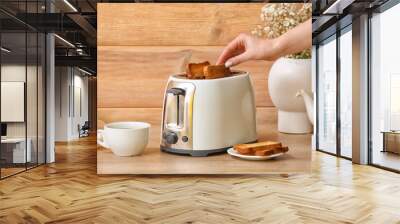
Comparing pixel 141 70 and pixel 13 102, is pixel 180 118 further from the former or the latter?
pixel 13 102

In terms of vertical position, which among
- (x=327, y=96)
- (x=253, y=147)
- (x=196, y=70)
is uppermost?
(x=196, y=70)

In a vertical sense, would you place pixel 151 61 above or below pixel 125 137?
above

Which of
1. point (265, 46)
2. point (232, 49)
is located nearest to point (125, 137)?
point (232, 49)

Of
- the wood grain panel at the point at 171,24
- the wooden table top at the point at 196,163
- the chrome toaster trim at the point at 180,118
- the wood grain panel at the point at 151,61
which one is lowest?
the wooden table top at the point at 196,163

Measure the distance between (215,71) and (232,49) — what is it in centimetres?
28

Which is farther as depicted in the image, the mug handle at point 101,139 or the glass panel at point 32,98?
the glass panel at point 32,98

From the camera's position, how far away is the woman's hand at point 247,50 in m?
3.23

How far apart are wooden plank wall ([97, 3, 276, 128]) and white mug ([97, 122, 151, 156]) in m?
0.06

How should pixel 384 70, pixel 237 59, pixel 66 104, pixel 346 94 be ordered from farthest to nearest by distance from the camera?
pixel 66 104 → pixel 346 94 → pixel 384 70 → pixel 237 59

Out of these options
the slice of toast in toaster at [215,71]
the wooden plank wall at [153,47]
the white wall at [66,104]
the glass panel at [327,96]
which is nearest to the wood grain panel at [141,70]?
the wooden plank wall at [153,47]

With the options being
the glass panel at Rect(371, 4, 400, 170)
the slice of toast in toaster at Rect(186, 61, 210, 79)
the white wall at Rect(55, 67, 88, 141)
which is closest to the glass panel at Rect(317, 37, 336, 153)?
the glass panel at Rect(371, 4, 400, 170)

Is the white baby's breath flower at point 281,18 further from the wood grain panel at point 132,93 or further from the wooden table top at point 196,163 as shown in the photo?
the wooden table top at point 196,163

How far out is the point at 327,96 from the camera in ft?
20.5

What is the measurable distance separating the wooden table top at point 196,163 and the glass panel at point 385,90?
1864 mm
